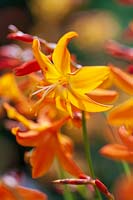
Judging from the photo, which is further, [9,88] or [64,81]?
[9,88]

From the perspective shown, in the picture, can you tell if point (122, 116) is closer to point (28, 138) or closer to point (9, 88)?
point (28, 138)

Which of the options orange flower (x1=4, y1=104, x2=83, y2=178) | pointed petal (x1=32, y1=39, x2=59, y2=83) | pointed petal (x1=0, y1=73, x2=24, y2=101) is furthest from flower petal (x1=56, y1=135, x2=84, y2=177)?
pointed petal (x1=0, y1=73, x2=24, y2=101)

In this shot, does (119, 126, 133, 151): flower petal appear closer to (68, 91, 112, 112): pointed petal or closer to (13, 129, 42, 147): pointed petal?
(68, 91, 112, 112): pointed petal

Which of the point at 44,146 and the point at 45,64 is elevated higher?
the point at 45,64

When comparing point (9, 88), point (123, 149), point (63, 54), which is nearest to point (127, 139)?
point (123, 149)

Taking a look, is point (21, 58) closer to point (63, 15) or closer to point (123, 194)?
point (123, 194)

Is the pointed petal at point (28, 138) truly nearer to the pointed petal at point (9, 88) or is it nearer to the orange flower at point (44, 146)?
the orange flower at point (44, 146)

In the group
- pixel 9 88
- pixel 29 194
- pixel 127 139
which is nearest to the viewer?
pixel 127 139
